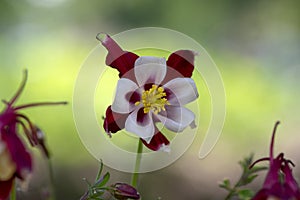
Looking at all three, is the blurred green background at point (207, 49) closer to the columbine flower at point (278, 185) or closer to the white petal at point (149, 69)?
the white petal at point (149, 69)

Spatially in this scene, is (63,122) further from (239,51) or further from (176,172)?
(239,51)

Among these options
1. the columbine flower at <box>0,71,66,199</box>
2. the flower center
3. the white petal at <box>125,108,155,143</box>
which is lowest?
the columbine flower at <box>0,71,66,199</box>

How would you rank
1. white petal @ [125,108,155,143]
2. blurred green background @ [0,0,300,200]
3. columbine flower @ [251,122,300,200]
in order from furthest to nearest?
blurred green background @ [0,0,300,200] < white petal @ [125,108,155,143] < columbine flower @ [251,122,300,200]

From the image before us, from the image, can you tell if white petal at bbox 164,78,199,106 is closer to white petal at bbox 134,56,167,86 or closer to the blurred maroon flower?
white petal at bbox 134,56,167,86

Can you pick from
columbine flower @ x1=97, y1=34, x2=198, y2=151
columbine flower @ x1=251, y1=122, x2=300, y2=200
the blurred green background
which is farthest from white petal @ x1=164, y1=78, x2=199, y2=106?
the blurred green background

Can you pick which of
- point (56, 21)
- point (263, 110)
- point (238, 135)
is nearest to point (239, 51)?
point (56, 21)

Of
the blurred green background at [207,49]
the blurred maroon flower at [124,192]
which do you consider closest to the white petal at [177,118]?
the blurred maroon flower at [124,192]

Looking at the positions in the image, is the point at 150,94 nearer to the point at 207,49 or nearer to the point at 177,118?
the point at 177,118
